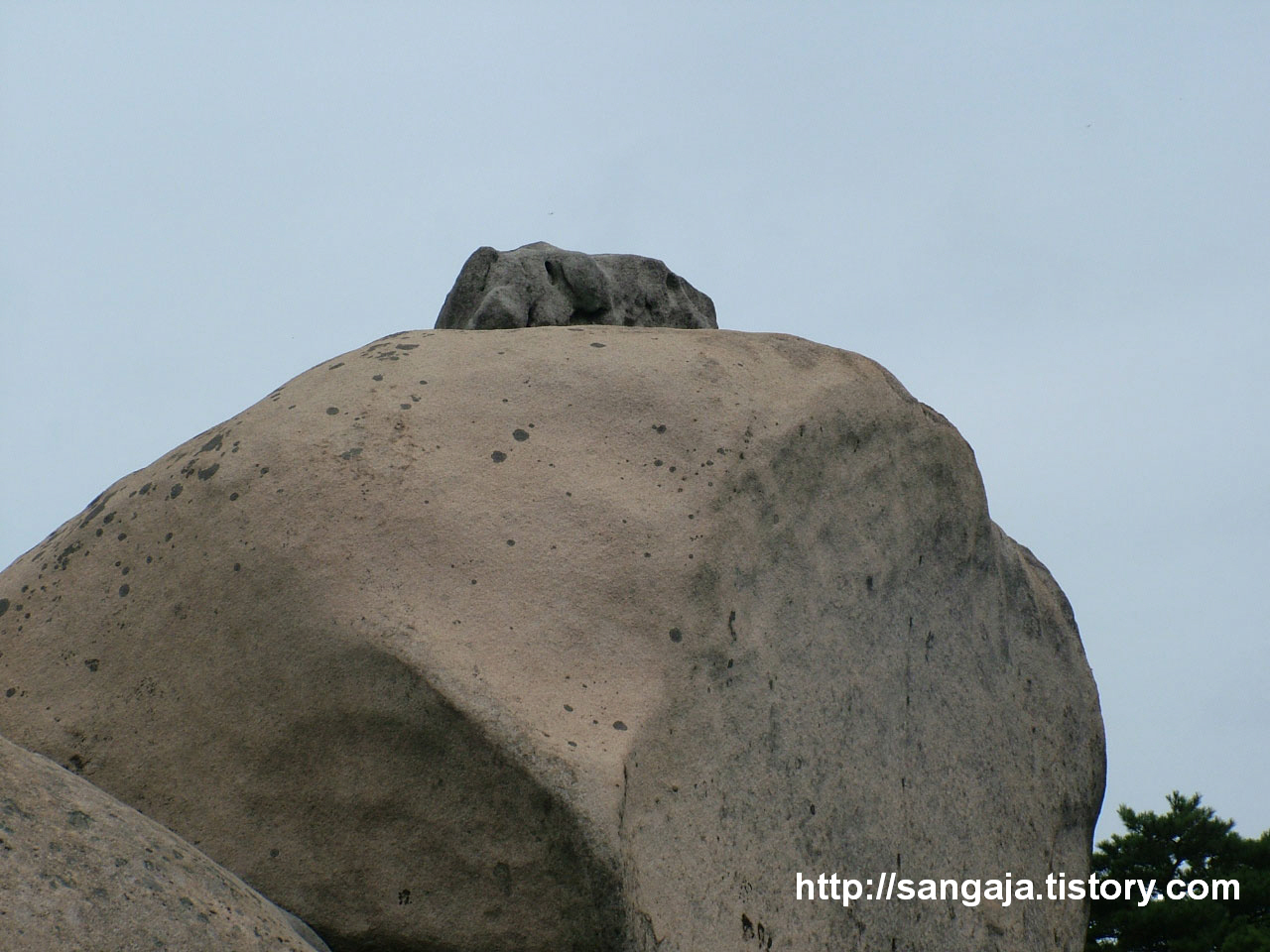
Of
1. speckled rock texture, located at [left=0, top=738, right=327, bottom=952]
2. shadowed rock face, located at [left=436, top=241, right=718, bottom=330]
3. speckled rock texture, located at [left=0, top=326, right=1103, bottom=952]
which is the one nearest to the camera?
speckled rock texture, located at [left=0, top=738, right=327, bottom=952]

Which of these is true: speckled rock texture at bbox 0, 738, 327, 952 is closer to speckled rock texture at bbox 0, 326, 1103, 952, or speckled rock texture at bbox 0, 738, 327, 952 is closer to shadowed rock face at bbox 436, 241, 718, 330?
speckled rock texture at bbox 0, 326, 1103, 952

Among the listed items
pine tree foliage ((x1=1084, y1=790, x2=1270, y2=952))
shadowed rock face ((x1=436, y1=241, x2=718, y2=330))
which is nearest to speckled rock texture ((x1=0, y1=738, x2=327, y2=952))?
shadowed rock face ((x1=436, y1=241, x2=718, y2=330))

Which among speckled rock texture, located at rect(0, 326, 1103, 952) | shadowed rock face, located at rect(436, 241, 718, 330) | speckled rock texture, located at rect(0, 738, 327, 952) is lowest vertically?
speckled rock texture, located at rect(0, 738, 327, 952)

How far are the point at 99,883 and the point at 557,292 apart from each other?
243 cm

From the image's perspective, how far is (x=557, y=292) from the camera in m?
4.02

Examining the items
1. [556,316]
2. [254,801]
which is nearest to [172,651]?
[254,801]

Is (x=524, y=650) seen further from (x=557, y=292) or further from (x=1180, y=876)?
(x=1180, y=876)

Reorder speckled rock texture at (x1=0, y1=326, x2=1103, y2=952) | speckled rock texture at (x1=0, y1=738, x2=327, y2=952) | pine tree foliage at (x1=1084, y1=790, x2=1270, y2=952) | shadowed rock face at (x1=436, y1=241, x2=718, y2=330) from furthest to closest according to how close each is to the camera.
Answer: pine tree foliage at (x1=1084, y1=790, x2=1270, y2=952) < shadowed rock face at (x1=436, y1=241, x2=718, y2=330) < speckled rock texture at (x1=0, y1=326, x2=1103, y2=952) < speckled rock texture at (x1=0, y1=738, x2=327, y2=952)

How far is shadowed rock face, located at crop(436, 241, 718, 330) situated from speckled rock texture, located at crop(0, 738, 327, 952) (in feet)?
6.33

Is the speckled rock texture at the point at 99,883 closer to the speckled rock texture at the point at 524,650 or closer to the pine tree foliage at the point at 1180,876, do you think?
the speckled rock texture at the point at 524,650

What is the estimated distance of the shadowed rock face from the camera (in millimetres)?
3873

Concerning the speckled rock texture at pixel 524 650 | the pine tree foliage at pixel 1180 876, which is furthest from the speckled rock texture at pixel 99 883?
the pine tree foliage at pixel 1180 876

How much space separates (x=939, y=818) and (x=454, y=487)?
154cm

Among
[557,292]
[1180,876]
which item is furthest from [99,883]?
[1180,876]
